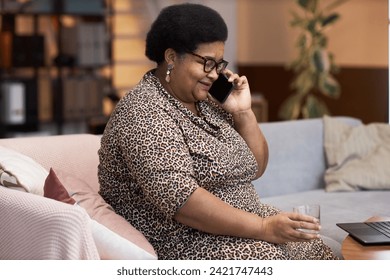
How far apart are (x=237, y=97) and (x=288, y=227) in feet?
1.75

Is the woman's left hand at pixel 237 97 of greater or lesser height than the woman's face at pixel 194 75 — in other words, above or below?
below

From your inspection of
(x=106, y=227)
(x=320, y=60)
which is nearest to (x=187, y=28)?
(x=106, y=227)

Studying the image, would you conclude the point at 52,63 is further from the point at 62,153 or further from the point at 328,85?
the point at 62,153

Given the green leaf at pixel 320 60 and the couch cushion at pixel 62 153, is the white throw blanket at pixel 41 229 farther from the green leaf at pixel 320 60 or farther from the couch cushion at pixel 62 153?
the green leaf at pixel 320 60

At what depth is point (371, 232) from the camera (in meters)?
1.96

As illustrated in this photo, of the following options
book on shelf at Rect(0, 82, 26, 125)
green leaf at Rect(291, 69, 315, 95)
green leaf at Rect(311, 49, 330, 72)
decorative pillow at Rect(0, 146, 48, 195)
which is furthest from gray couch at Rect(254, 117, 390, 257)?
book on shelf at Rect(0, 82, 26, 125)

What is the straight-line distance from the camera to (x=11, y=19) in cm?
548

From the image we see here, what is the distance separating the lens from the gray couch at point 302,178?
2.86 metres

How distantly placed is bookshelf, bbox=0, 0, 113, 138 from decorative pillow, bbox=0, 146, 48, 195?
340 centimetres

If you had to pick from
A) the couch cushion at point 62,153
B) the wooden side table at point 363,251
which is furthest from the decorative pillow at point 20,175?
the wooden side table at point 363,251

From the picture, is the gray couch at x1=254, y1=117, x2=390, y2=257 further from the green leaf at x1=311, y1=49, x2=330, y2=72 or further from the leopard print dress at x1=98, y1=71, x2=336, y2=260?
the green leaf at x1=311, y1=49, x2=330, y2=72

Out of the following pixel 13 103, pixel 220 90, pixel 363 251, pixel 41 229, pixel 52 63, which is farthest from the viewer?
pixel 52 63

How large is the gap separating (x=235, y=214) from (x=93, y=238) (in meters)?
0.33

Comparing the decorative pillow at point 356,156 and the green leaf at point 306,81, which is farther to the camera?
the green leaf at point 306,81
